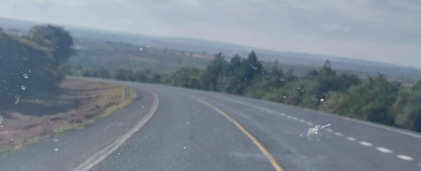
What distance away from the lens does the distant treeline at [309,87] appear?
37.9 metres

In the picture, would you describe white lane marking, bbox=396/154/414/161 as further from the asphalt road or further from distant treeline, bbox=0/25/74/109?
distant treeline, bbox=0/25/74/109

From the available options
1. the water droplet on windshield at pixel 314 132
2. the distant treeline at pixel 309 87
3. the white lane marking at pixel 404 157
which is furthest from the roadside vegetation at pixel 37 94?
the distant treeline at pixel 309 87

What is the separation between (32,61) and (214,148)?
31143 mm

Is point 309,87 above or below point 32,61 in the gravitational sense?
below

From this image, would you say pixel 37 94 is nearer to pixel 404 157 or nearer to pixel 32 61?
pixel 32 61

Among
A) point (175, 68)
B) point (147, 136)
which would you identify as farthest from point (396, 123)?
point (175, 68)

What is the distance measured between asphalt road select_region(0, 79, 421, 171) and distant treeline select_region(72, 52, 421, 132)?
1036cm

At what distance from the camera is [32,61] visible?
4719 centimetres

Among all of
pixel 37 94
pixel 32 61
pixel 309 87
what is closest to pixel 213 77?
pixel 309 87

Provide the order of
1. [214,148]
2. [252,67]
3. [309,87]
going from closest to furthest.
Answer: [214,148], [309,87], [252,67]

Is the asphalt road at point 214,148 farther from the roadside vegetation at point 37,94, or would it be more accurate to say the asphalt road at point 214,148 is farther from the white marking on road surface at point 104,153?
the roadside vegetation at point 37,94

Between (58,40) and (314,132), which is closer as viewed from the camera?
(314,132)

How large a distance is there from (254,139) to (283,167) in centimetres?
628

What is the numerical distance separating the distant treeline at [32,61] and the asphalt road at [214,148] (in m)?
12.7
